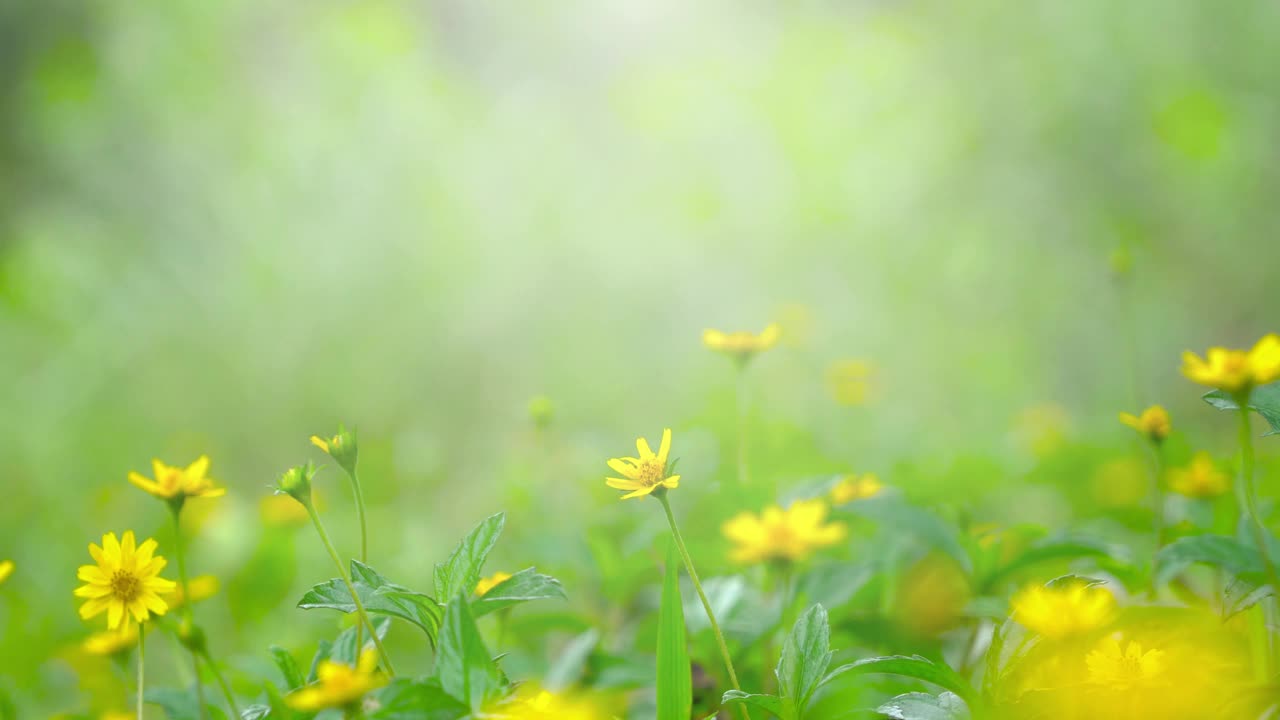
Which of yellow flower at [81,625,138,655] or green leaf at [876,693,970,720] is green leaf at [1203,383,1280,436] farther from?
yellow flower at [81,625,138,655]

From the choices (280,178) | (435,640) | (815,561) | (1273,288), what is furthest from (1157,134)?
(435,640)

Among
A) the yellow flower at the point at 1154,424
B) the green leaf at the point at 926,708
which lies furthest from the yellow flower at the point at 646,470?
the yellow flower at the point at 1154,424

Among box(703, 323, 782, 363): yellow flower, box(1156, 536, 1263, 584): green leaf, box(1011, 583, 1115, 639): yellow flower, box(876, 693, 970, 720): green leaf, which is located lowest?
box(876, 693, 970, 720): green leaf

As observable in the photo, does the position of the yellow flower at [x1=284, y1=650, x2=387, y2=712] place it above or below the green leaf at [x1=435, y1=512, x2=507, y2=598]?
below

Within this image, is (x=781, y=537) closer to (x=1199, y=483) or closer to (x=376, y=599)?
(x=376, y=599)

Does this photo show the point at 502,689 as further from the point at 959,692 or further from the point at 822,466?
the point at 822,466

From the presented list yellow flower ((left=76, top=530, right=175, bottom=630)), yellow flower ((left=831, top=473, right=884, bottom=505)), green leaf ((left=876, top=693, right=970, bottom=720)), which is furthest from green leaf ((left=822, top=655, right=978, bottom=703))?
yellow flower ((left=76, top=530, right=175, bottom=630))
